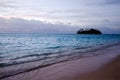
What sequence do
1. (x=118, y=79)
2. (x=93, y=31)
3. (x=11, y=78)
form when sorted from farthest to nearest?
(x=93, y=31)
(x=11, y=78)
(x=118, y=79)

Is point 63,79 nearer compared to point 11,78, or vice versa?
point 63,79

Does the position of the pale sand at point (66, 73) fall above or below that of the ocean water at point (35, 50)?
above

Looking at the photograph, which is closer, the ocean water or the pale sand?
the pale sand

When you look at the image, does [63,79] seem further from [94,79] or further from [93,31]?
[93,31]

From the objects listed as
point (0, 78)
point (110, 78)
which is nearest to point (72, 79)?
point (110, 78)

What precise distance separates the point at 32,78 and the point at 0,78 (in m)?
1.58

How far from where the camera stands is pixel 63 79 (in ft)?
21.8

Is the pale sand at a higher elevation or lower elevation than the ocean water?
higher

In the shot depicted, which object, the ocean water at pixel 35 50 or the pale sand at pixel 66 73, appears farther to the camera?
the ocean water at pixel 35 50

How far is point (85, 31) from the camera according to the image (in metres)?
199

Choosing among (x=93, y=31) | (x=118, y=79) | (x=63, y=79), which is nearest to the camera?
(x=118, y=79)

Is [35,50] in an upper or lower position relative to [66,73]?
lower

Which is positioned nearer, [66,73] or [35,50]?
[66,73]

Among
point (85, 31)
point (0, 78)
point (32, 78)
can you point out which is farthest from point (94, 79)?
point (85, 31)
